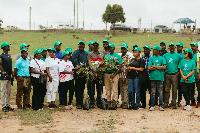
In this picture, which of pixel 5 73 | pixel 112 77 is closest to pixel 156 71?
pixel 112 77

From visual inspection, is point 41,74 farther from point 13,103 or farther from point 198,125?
point 198,125

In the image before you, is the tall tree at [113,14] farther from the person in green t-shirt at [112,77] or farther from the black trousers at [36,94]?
the black trousers at [36,94]

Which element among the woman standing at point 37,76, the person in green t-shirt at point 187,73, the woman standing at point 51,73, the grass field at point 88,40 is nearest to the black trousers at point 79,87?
the woman standing at point 51,73

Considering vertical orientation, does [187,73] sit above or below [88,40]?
below

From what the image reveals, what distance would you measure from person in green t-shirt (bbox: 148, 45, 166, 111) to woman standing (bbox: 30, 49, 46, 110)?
139 inches

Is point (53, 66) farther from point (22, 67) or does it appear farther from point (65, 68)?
point (22, 67)

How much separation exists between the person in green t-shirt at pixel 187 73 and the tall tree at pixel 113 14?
33.9 meters

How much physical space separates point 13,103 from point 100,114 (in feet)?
12.4

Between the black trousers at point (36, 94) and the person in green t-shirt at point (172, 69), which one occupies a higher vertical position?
the person in green t-shirt at point (172, 69)

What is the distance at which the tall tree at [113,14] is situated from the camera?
1645 inches

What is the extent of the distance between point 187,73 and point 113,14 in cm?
3439

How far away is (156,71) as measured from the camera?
8.48 metres

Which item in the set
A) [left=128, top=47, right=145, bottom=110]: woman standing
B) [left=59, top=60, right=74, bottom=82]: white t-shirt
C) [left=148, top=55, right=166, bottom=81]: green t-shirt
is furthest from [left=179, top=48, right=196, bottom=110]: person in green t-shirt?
[left=59, top=60, right=74, bottom=82]: white t-shirt

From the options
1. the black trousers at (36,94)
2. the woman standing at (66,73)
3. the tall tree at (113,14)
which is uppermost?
the tall tree at (113,14)
